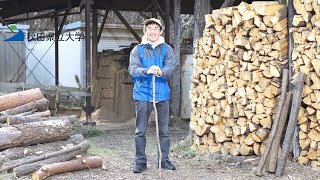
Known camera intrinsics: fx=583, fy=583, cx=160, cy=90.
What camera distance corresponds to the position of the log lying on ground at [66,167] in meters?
6.56

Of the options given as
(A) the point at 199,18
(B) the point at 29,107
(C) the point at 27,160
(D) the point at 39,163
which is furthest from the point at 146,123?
(A) the point at 199,18

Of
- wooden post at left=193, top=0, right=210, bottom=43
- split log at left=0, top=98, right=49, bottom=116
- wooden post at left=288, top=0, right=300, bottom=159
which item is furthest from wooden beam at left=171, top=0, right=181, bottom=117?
wooden post at left=288, top=0, right=300, bottom=159

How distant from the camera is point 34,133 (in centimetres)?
762

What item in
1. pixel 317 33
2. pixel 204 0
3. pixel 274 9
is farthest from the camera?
pixel 204 0

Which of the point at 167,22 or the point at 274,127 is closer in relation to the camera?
the point at 274,127

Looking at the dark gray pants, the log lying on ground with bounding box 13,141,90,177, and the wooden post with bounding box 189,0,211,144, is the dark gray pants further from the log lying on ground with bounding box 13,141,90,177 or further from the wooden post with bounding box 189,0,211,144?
the wooden post with bounding box 189,0,211,144

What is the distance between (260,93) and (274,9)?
3.55ft

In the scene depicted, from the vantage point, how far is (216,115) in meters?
8.32

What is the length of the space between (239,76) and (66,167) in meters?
2.62

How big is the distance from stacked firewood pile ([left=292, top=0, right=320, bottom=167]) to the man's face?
1.67 m

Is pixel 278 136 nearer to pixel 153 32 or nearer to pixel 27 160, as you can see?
pixel 153 32

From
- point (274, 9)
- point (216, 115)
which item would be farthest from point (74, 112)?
point (274, 9)

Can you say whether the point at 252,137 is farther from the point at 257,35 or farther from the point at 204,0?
the point at 204,0

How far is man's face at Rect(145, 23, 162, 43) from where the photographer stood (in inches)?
269
